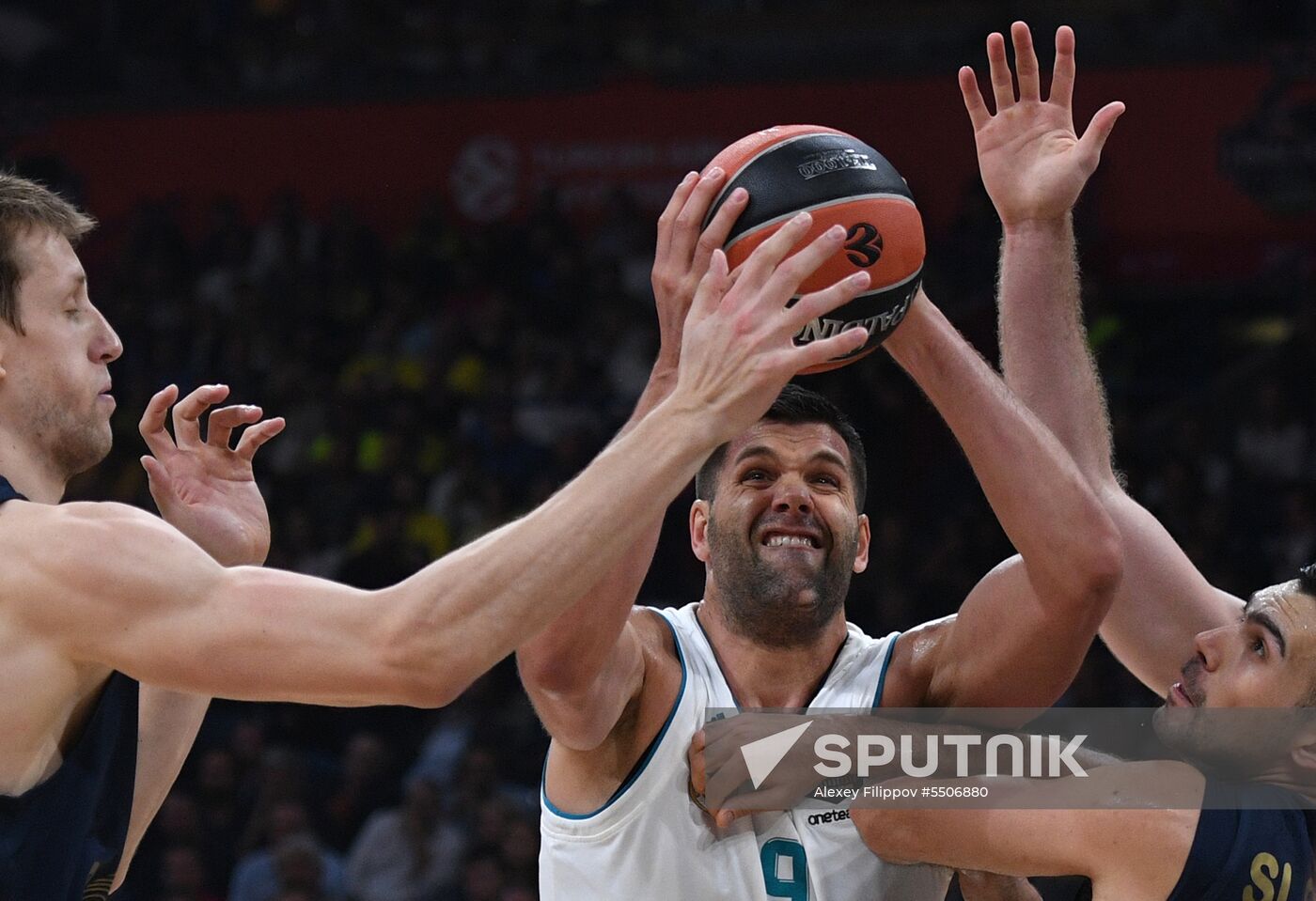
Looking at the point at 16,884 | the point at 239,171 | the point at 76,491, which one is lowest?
the point at 16,884

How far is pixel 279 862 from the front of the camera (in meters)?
7.77

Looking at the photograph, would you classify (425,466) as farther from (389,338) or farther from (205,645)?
(205,645)

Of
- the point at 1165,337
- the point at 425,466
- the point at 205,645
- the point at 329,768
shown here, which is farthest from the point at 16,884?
the point at 1165,337

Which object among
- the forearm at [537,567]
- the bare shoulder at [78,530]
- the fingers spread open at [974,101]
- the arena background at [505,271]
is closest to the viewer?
the forearm at [537,567]

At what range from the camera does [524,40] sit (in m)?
12.1

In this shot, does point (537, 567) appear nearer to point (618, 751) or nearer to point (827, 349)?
point (827, 349)

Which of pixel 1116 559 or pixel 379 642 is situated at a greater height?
pixel 1116 559

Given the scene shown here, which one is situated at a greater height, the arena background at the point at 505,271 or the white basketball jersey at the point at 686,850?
the arena background at the point at 505,271

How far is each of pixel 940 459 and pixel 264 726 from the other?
4.21 metres

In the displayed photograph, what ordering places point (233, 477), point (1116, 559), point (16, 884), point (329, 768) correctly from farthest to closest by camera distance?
point (329, 768) < point (233, 477) < point (1116, 559) < point (16, 884)

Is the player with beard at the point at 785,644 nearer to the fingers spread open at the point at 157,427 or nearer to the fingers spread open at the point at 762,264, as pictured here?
the fingers spread open at the point at 762,264

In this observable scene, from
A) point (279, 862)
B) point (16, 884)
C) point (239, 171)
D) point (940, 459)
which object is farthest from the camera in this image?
point (239, 171)

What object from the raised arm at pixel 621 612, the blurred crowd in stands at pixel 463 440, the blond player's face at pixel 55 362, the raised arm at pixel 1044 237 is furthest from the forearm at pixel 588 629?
the blurred crowd in stands at pixel 463 440

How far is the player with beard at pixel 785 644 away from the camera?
10.5 ft
